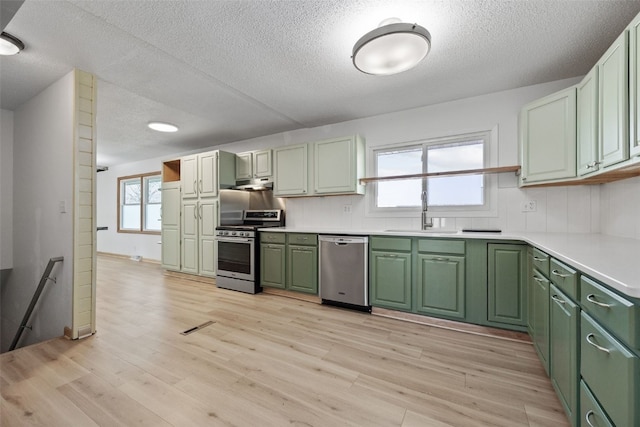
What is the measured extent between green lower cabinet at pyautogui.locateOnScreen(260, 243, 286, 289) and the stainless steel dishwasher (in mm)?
627

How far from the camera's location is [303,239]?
358 centimetres

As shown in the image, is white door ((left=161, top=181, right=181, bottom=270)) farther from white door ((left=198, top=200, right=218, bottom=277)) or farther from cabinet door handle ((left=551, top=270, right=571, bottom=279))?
cabinet door handle ((left=551, top=270, right=571, bottom=279))

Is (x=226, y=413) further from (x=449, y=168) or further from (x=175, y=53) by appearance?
(x=449, y=168)

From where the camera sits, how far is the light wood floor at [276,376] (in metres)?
Result: 1.52

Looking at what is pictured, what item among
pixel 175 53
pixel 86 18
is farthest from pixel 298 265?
pixel 86 18

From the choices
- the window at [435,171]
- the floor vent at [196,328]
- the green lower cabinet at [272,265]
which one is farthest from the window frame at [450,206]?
the floor vent at [196,328]

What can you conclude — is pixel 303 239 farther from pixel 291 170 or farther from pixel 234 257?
pixel 234 257

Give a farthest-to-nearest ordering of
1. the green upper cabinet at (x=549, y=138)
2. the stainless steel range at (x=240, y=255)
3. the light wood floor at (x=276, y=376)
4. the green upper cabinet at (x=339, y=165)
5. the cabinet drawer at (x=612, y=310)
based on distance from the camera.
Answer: the stainless steel range at (x=240, y=255) < the green upper cabinet at (x=339, y=165) < the green upper cabinet at (x=549, y=138) < the light wood floor at (x=276, y=376) < the cabinet drawer at (x=612, y=310)

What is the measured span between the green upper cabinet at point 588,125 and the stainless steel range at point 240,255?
3.55 meters

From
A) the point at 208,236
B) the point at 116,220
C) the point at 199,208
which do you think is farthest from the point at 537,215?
the point at 116,220

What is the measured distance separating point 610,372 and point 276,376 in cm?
173

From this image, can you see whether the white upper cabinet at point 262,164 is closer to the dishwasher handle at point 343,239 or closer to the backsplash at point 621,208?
the dishwasher handle at point 343,239

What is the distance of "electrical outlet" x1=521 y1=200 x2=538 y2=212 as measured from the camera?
111 inches

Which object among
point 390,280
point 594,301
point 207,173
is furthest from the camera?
point 207,173
